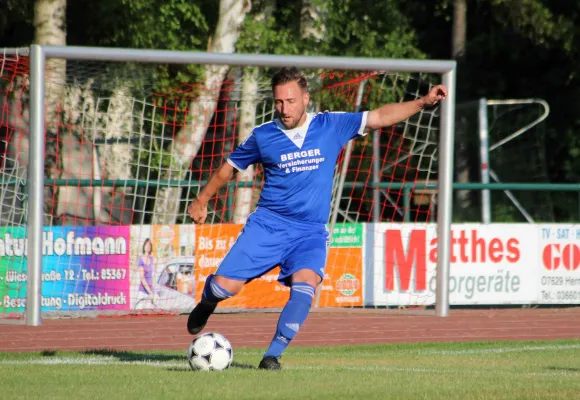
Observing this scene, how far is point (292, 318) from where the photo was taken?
24.6ft

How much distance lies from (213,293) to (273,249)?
515mm

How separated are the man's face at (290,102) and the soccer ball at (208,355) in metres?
1.55

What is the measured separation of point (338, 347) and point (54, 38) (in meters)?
7.16

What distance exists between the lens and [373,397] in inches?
244

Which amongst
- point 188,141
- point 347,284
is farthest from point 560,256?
point 188,141

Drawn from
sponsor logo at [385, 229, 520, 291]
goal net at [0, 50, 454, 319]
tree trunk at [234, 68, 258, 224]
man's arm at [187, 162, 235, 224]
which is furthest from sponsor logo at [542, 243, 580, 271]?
man's arm at [187, 162, 235, 224]

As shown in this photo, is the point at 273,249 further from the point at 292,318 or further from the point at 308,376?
the point at 308,376

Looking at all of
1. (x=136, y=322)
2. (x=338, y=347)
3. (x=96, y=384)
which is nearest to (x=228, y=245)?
(x=136, y=322)

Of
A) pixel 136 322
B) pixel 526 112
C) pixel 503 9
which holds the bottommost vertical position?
pixel 136 322

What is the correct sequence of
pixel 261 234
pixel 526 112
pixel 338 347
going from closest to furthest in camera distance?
1. pixel 261 234
2. pixel 338 347
3. pixel 526 112

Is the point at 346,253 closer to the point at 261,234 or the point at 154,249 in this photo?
the point at 154,249

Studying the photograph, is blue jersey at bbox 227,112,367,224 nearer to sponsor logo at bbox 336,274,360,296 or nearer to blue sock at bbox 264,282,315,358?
blue sock at bbox 264,282,315,358

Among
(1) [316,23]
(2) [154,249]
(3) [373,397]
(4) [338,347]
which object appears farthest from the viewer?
(1) [316,23]

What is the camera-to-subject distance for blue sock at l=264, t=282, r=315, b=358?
7488 mm
